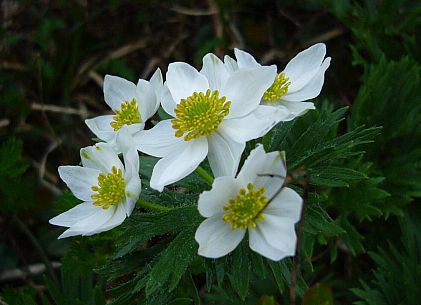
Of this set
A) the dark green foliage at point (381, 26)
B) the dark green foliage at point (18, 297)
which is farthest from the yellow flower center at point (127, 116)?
the dark green foliage at point (381, 26)

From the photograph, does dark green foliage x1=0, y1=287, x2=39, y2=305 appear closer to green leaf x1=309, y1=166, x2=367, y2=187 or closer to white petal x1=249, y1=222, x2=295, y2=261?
white petal x1=249, y1=222, x2=295, y2=261

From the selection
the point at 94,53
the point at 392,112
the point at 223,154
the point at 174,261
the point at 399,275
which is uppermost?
the point at 223,154

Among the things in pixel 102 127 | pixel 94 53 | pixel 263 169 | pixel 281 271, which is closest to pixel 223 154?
pixel 263 169

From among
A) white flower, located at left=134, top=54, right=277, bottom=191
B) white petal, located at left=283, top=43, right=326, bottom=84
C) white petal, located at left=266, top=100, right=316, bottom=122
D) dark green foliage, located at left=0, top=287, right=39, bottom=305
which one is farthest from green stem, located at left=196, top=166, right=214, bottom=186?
dark green foliage, located at left=0, top=287, right=39, bottom=305

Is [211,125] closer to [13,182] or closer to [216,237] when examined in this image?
[216,237]

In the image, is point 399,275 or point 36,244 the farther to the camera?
point 36,244

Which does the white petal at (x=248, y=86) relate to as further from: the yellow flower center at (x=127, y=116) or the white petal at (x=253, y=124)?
the yellow flower center at (x=127, y=116)

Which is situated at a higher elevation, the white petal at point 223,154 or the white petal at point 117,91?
the white petal at point 117,91
